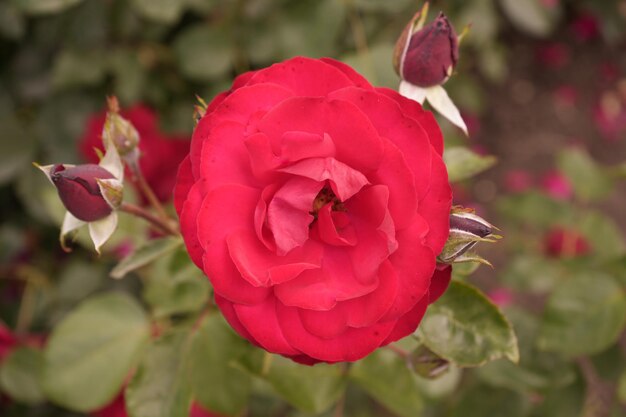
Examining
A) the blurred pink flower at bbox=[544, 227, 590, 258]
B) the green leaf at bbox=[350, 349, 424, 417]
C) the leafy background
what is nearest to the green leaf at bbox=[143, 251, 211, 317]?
the leafy background

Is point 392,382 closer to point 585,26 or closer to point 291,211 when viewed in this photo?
point 291,211

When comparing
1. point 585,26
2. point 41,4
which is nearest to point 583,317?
point 41,4

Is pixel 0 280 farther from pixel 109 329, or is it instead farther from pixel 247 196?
pixel 247 196

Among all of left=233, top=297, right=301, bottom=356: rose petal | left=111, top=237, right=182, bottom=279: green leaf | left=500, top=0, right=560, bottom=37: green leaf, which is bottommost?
left=111, top=237, right=182, bottom=279: green leaf

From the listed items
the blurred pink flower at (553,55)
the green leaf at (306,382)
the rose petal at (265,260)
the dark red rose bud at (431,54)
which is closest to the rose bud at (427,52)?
the dark red rose bud at (431,54)

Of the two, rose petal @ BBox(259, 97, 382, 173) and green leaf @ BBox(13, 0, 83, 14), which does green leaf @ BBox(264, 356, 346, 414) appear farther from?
green leaf @ BBox(13, 0, 83, 14)

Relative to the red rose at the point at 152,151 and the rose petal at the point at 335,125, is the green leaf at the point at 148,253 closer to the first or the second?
the rose petal at the point at 335,125
